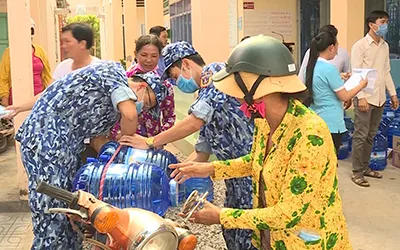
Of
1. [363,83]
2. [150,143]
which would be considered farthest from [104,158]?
[363,83]

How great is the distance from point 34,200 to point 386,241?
120 inches

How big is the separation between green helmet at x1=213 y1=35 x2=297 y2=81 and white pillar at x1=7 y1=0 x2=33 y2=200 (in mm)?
4052

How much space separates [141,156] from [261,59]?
1095mm

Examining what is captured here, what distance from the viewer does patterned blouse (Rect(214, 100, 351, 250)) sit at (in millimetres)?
2010

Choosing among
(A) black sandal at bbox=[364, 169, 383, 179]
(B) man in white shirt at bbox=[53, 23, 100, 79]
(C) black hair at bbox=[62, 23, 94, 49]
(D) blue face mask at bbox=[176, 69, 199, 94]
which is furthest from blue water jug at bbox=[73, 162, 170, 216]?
(A) black sandal at bbox=[364, 169, 383, 179]

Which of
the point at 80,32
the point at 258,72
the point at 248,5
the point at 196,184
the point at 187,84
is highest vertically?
the point at 248,5

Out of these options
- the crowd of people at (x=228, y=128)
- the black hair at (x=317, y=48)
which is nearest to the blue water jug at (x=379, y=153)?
the crowd of people at (x=228, y=128)

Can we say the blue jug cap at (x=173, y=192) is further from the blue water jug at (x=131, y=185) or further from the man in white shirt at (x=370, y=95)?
the man in white shirt at (x=370, y=95)

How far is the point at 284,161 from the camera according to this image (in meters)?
2.08

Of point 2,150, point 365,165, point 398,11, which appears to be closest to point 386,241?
point 365,165

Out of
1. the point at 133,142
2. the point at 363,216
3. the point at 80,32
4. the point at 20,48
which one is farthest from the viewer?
the point at 20,48

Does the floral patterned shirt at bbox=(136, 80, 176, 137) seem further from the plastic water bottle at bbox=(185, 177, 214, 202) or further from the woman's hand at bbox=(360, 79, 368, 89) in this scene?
the woman's hand at bbox=(360, 79, 368, 89)

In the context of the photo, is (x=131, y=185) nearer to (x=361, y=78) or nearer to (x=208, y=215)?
(x=208, y=215)

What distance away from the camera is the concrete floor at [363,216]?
486 centimetres
